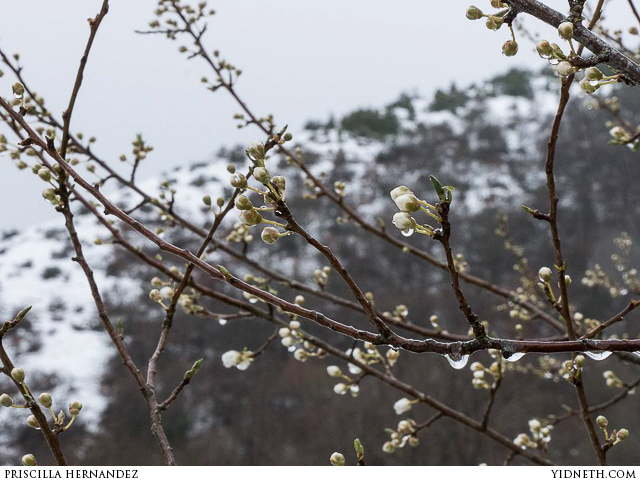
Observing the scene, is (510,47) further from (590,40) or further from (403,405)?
(403,405)

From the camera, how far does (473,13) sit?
502mm

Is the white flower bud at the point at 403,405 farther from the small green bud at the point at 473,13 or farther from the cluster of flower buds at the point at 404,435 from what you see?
the small green bud at the point at 473,13

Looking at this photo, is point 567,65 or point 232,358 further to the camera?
point 232,358

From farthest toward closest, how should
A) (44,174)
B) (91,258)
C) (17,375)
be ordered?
1. (91,258)
2. (44,174)
3. (17,375)

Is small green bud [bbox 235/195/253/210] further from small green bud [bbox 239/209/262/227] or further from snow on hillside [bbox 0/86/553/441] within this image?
snow on hillside [bbox 0/86/553/441]

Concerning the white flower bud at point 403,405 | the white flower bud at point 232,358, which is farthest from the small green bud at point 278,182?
the white flower bud at point 403,405

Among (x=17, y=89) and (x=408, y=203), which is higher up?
(x=17, y=89)

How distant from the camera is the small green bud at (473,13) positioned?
1.64 feet

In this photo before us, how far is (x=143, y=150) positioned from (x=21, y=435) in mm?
8038

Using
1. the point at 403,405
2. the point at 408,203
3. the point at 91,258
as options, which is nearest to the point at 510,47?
the point at 408,203

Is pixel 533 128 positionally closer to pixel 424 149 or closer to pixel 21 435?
pixel 424 149

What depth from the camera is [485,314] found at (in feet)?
29.4

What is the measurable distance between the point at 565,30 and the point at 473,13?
0.09 m

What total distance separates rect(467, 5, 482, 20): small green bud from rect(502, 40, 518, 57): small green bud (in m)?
0.04
